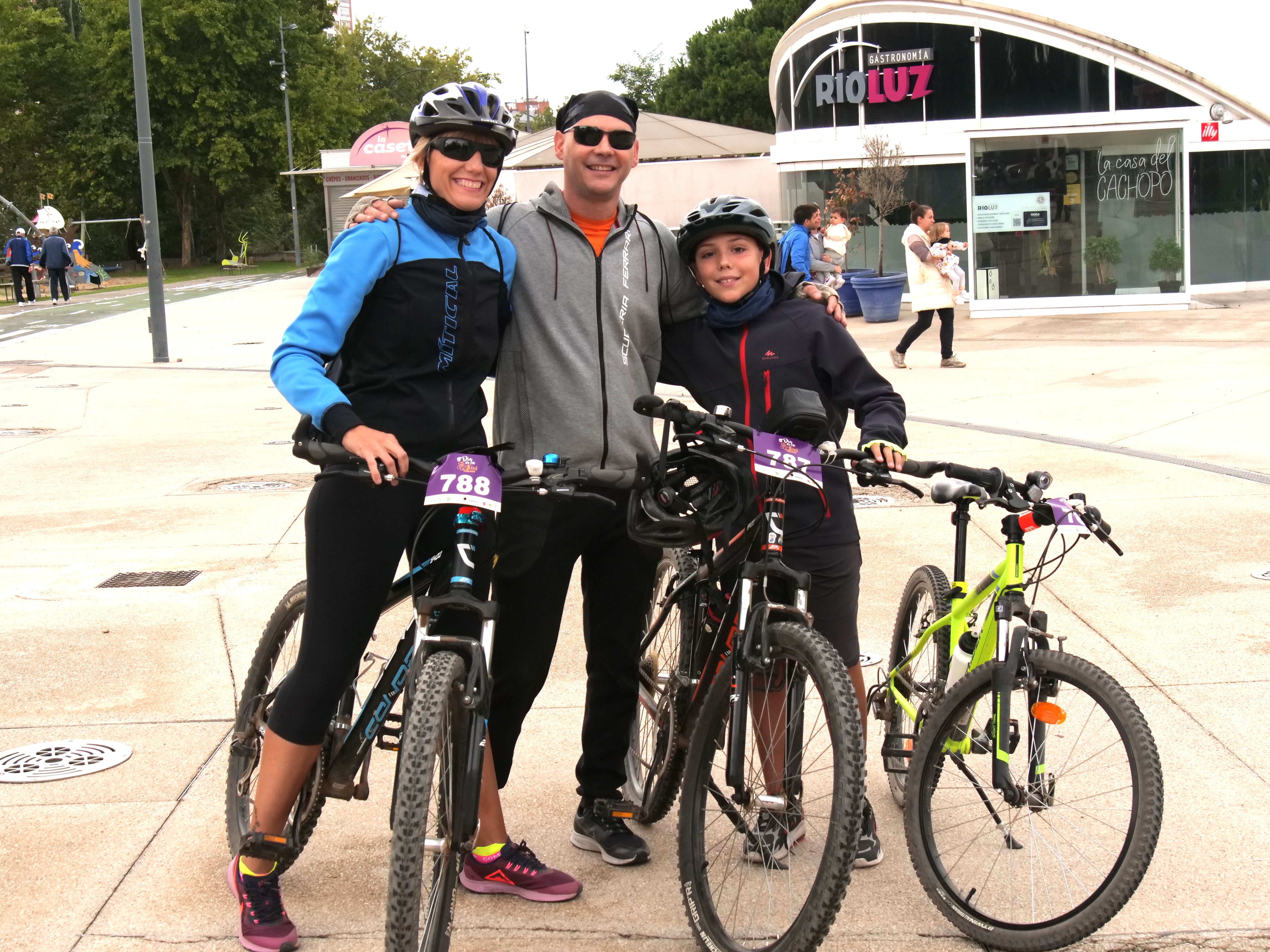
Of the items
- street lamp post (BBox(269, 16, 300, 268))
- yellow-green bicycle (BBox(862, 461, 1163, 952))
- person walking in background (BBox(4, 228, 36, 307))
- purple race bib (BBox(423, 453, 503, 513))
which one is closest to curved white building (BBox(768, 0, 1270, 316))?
person walking in background (BBox(4, 228, 36, 307))

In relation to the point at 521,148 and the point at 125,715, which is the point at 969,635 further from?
the point at 521,148

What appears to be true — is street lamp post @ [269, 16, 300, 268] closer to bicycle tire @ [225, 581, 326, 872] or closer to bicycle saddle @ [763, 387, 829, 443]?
bicycle tire @ [225, 581, 326, 872]

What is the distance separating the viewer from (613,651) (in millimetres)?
3635

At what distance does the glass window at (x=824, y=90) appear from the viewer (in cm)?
2689

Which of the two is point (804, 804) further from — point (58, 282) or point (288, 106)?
point (288, 106)

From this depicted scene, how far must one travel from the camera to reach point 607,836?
365cm

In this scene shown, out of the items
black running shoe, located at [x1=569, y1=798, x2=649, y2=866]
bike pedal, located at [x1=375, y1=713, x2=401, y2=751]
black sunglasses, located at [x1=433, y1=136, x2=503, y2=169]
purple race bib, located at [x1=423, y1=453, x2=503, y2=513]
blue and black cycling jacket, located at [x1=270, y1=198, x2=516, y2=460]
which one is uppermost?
black sunglasses, located at [x1=433, y1=136, x2=503, y2=169]

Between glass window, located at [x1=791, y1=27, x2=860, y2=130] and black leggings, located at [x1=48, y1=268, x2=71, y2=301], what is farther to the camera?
black leggings, located at [x1=48, y1=268, x2=71, y2=301]

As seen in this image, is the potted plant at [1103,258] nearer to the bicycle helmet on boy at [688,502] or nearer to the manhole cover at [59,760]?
the manhole cover at [59,760]

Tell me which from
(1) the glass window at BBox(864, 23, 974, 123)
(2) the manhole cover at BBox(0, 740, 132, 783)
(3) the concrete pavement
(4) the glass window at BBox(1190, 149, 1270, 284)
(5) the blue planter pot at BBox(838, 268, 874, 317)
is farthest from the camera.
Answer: (1) the glass window at BBox(864, 23, 974, 123)

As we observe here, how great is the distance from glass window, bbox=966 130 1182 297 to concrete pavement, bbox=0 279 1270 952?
832cm

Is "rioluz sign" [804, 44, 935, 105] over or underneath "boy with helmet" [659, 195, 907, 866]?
over

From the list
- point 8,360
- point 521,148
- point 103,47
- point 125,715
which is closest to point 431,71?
point 103,47

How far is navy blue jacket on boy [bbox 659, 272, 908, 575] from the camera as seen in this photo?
3.38 meters
